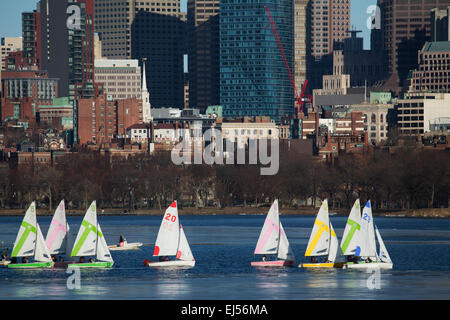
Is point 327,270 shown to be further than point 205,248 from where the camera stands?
No

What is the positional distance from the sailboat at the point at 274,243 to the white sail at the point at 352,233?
517 centimetres

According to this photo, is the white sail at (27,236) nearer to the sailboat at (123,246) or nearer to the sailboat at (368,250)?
the sailboat at (123,246)

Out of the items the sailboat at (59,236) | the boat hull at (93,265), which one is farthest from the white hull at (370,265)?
the sailboat at (59,236)

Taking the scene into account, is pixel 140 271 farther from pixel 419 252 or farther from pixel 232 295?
pixel 419 252

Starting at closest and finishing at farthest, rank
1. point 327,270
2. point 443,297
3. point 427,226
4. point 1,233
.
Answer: point 443,297, point 327,270, point 1,233, point 427,226

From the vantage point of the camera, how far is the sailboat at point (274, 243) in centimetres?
12556

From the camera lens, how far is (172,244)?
126062mm

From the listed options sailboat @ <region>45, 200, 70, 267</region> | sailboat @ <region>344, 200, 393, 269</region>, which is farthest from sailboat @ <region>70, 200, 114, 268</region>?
sailboat @ <region>344, 200, 393, 269</region>

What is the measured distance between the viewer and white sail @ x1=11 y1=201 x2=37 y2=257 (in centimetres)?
12619

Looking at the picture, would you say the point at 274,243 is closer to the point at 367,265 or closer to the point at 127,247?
the point at 367,265

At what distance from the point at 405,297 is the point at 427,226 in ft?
326

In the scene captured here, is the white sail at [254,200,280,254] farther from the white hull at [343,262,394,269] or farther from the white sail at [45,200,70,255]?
the white sail at [45,200,70,255]
